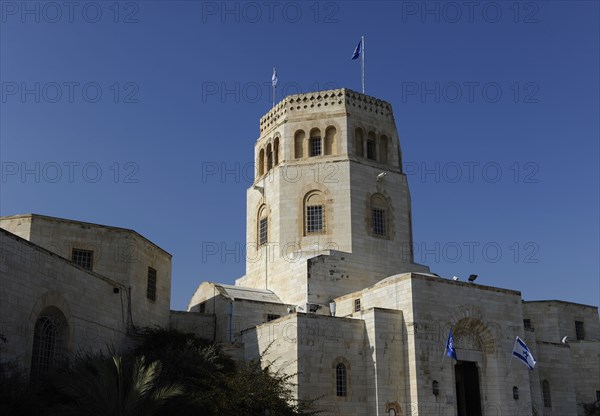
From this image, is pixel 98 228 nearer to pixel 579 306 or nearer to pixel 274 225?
pixel 274 225

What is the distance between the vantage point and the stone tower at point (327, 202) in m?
30.3

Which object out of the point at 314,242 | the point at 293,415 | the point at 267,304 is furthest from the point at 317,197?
the point at 293,415

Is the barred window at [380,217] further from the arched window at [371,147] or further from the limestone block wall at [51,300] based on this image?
the limestone block wall at [51,300]

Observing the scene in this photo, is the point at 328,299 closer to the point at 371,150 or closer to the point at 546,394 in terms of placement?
the point at 371,150

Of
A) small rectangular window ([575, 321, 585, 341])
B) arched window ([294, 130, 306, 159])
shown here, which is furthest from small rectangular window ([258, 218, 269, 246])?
small rectangular window ([575, 321, 585, 341])

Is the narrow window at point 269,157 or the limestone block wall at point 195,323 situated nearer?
the limestone block wall at point 195,323

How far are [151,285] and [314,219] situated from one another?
782 cm

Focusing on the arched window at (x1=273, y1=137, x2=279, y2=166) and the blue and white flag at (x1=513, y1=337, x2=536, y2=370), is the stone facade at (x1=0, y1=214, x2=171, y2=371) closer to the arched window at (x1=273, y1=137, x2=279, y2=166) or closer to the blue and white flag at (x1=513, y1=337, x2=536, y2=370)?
the arched window at (x1=273, y1=137, x2=279, y2=166)

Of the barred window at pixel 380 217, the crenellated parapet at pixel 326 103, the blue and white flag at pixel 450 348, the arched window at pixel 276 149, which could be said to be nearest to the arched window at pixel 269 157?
the arched window at pixel 276 149

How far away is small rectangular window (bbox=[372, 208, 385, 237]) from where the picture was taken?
1250 inches

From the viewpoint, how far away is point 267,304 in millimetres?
29688

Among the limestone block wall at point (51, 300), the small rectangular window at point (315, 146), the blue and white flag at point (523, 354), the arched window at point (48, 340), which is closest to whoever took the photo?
the limestone block wall at point (51, 300)

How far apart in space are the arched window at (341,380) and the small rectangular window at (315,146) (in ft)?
36.2

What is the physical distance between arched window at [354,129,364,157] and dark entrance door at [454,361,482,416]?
418 inches
